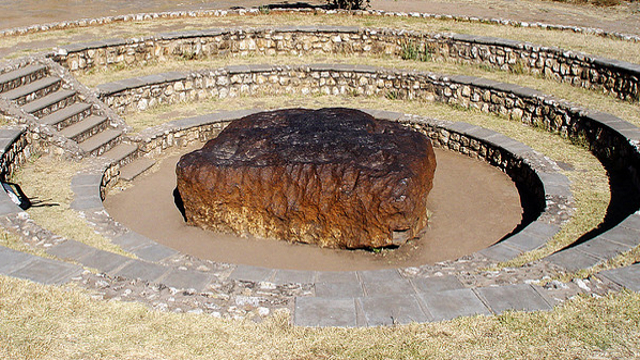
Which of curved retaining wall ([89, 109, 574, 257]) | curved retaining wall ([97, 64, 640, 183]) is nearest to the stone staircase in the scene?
curved retaining wall ([89, 109, 574, 257])

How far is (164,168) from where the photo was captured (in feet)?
32.3

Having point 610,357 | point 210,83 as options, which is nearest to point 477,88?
point 210,83

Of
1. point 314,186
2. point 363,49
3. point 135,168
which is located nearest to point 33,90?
point 135,168

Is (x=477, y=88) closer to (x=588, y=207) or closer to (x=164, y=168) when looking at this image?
(x=588, y=207)

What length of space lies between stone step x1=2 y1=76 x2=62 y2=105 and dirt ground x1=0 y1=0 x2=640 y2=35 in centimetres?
634

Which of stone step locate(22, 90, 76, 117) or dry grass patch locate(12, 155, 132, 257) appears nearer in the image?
dry grass patch locate(12, 155, 132, 257)

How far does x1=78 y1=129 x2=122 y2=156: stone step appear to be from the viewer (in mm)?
9586

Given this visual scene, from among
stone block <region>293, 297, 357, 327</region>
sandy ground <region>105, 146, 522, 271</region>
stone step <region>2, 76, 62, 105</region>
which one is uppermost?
stone step <region>2, 76, 62, 105</region>

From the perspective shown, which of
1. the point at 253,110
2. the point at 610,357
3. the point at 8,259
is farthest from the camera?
the point at 253,110

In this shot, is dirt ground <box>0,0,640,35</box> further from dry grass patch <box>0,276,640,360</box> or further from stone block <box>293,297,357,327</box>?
stone block <box>293,297,357,327</box>

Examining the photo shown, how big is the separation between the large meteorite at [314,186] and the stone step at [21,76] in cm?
448

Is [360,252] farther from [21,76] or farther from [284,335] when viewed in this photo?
[21,76]

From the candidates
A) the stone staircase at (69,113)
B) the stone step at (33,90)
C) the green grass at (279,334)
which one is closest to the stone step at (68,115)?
the stone staircase at (69,113)

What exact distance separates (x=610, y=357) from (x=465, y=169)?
244 inches
